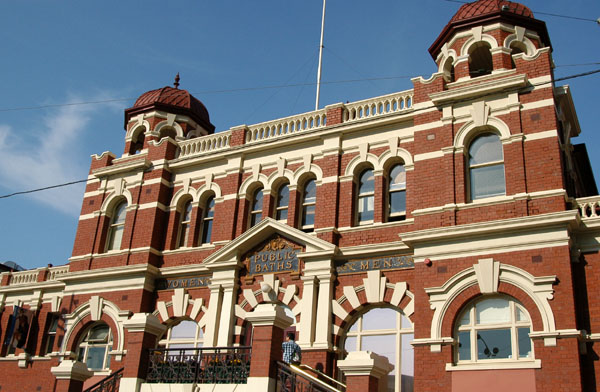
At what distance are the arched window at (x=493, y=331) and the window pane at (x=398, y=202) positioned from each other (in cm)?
415

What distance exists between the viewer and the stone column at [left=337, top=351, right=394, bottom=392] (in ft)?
44.2

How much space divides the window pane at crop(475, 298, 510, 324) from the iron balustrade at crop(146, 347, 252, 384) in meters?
5.73

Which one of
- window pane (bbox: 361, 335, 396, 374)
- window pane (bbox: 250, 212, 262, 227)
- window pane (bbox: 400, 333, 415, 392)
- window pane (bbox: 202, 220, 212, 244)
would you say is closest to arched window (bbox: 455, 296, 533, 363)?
window pane (bbox: 400, 333, 415, 392)

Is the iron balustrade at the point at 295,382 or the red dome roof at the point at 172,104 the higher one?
the red dome roof at the point at 172,104

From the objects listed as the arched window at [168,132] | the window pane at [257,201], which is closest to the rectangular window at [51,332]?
the arched window at [168,132]

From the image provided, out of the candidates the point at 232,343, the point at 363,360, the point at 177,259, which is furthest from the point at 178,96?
the point at 363,360

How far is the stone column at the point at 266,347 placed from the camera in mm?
14305

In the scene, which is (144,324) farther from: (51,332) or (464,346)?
(51,332)

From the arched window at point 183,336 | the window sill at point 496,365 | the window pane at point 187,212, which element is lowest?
the window sill at point 496,365

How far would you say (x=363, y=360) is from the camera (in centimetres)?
1359

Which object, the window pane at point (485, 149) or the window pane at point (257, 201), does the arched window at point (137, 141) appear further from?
the window pane at point (485, 149)

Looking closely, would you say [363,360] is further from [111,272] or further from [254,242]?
[111,272]

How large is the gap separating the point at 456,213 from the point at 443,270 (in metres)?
1.59

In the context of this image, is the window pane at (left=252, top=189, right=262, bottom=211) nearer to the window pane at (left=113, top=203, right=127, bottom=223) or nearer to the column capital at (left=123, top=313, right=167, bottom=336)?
the window pane at (left=113, top=203, right=127, bottom=223)
